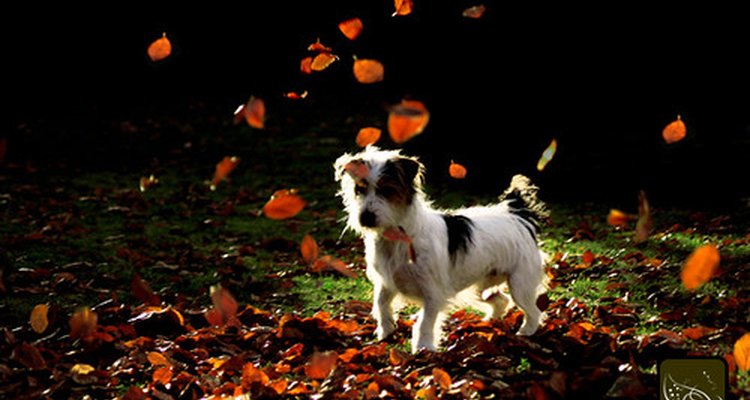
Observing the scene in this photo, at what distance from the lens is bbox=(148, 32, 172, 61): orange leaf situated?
62.7 feet

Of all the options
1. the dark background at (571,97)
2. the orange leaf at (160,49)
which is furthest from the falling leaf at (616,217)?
the orange leaf at (160,49)

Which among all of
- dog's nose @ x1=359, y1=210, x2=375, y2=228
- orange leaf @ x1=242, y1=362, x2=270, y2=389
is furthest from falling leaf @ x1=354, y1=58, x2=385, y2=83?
orange leaf @ x1=242, y1=362, x2=270, y2=389

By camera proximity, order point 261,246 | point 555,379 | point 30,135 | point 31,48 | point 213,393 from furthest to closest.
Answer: point 31,48, point 30,135, point 261,246, point 213,393, point 555,379

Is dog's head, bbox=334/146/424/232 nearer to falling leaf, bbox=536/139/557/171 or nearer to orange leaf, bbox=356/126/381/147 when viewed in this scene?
orange leaf, bbox=356/126/381/147

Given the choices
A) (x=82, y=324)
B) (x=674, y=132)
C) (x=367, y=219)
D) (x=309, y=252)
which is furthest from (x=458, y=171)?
(x=82, y=324)

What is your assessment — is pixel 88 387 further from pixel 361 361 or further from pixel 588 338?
pixel 588 338

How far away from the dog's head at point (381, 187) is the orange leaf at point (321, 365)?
0.99 meters

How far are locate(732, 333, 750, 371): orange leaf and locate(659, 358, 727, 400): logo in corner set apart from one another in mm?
324

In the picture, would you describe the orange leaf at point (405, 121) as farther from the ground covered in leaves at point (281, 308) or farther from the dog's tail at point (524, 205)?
the dog's tail at point (524, 205)

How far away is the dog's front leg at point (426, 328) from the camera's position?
5562 millimetres

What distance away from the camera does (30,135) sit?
1816 centimetres

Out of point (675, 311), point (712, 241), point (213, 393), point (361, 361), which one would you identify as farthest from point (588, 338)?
point (712, 241)

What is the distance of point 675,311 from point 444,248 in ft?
6.12

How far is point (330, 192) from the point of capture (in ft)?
45.7
